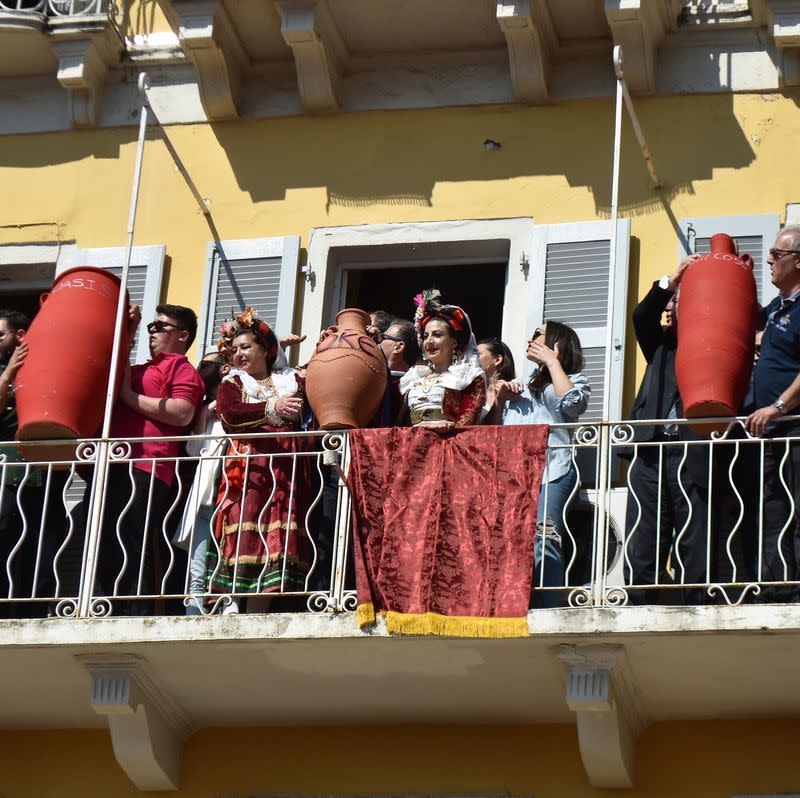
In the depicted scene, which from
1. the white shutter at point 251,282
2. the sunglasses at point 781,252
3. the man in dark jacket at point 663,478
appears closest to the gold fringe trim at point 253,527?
the man in dark jacket at point 663,478

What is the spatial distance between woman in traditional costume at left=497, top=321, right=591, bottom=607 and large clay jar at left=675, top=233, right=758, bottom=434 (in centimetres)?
59

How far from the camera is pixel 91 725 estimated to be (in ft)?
32.2

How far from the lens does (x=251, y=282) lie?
435 inches

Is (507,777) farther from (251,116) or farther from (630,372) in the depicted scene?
(251,116)

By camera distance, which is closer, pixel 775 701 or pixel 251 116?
pixel 775 701

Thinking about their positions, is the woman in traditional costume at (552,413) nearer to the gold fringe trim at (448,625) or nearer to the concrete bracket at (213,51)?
the gold fringe trim at (448,625)

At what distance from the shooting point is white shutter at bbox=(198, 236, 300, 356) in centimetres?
1095

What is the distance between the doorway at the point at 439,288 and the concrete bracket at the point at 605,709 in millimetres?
3279

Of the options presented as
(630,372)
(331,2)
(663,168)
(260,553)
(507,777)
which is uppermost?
(331,2)

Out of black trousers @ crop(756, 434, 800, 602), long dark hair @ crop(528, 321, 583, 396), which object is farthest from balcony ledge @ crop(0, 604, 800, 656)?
long dark hair @ crop(528, 321, 583, 396)

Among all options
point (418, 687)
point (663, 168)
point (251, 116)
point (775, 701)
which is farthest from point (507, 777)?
point (251, 116)

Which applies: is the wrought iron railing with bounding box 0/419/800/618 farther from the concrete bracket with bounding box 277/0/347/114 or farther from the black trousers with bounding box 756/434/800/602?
the concrete bracket with bounding box 277/0/347/114

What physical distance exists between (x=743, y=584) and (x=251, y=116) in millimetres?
4594

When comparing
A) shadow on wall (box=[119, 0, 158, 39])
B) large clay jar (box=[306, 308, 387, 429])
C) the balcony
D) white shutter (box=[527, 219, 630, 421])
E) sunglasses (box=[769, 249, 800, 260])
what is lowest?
the balcony
